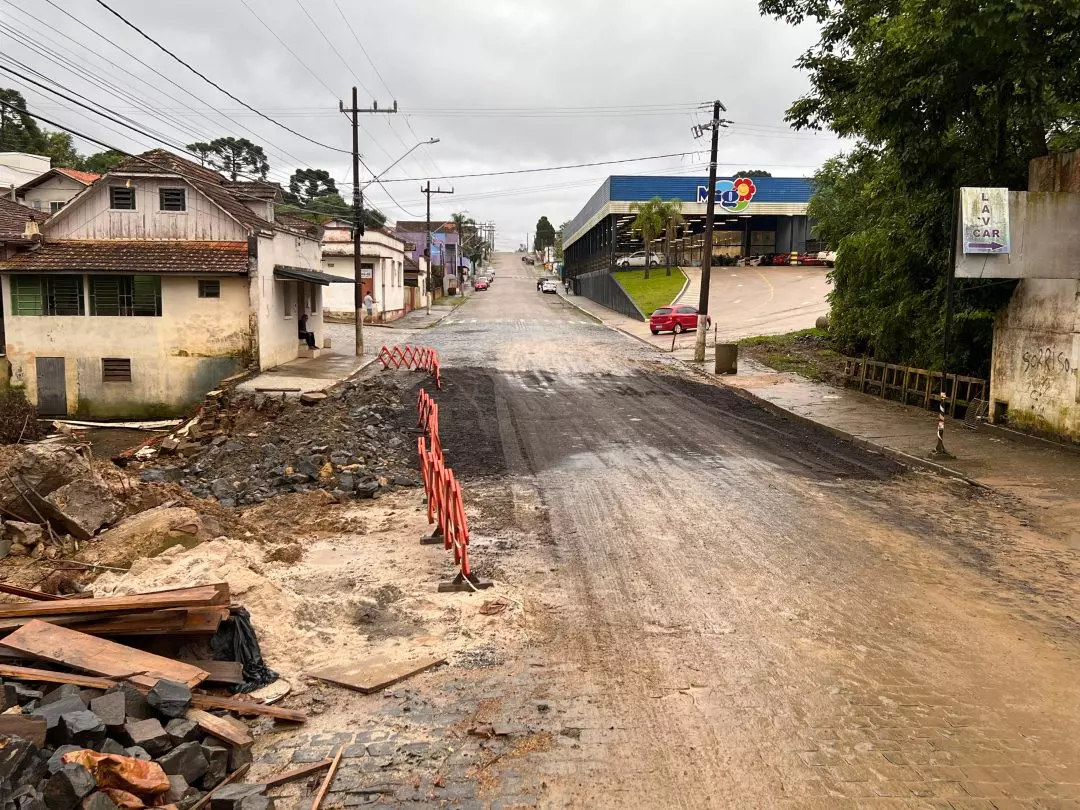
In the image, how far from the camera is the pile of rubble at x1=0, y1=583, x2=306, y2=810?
4.11 metres

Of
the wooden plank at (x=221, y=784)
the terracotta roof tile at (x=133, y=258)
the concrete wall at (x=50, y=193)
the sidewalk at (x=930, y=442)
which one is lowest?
the wooden plank at (x=221, y=784)

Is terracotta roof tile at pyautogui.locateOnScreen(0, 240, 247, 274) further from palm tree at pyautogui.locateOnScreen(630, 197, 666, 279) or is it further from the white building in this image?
palm tree at pyautogui.locateOnScreen(630, 197, 666, 279)

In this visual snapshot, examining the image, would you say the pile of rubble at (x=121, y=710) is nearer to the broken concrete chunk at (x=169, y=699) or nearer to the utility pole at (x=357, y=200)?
the broken concrete chunk at (x=169, y=699)

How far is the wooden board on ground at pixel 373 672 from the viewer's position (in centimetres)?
591

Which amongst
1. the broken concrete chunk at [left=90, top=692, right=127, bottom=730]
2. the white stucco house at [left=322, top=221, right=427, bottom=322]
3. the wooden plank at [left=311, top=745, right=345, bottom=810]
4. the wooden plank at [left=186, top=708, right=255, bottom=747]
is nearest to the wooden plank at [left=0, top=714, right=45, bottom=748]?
the broken concrete chunk at [left=90, top=692, right=127, bottom=730]

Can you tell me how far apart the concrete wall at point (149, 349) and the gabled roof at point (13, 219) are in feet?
5.57

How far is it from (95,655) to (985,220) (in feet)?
47.5

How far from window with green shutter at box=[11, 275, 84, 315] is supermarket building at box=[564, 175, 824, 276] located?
4810 cm

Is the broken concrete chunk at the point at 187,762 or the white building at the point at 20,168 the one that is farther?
the white building at the point at 20,168

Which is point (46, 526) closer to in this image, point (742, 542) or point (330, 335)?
point (742, 542)

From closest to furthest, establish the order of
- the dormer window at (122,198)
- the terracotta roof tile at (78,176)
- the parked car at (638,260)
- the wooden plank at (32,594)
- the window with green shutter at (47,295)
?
the wooden plank at (32,594), the window with green shutter at (47,295), the dormer window at (122,198), the terracotta roof tile at (78,176), the parked car at (638,260)

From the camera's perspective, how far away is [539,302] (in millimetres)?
71625

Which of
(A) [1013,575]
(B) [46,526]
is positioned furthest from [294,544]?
(A) [1013,575]

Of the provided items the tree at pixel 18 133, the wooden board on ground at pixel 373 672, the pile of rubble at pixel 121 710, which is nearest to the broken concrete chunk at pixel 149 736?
the pile of rubble at pixel 121 710
